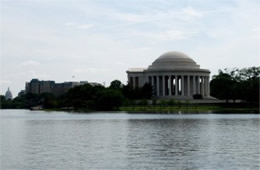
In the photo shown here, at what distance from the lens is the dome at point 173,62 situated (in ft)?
583

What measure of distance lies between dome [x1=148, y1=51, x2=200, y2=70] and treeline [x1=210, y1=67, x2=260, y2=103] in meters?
15.8

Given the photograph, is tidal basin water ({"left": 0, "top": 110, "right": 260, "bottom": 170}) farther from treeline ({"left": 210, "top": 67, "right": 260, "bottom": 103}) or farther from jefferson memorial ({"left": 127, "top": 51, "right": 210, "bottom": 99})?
jefferson memorial ({"left": 127, "top": 51, "right": 210, "bottom": 99})

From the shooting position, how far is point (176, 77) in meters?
180

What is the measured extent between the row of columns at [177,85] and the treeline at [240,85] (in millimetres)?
15621

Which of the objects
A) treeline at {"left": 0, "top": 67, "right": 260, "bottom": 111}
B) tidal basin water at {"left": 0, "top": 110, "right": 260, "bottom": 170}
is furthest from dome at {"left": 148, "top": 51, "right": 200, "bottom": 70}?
tidal basin water at {"left": 0, "top": 110, "right": 260, "bottom": 170}

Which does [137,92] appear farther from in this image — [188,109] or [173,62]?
[188,109]

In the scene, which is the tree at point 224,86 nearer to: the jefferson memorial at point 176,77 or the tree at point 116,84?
the jefferson memorial at point 176,77

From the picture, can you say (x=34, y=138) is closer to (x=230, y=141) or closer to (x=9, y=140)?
(x=9, y=140)

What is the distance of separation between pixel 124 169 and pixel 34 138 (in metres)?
20.7

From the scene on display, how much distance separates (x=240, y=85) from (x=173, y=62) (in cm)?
4093

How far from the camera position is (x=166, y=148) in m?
38.3

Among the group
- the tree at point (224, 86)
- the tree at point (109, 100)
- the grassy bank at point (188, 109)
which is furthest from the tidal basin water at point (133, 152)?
the tree at point (224, 86)

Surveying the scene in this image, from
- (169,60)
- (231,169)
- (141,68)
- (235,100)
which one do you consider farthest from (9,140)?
(141,68)

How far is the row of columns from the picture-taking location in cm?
18012
